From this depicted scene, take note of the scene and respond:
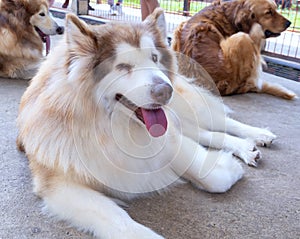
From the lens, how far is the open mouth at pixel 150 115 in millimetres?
1149

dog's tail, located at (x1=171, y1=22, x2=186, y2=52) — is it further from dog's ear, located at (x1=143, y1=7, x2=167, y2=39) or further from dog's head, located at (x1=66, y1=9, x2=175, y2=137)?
dog's head, located at (x1=66, y1=9, x2=175, y2=137)

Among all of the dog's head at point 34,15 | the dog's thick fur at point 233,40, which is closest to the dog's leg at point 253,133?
the dog's thick fur at point 233,40

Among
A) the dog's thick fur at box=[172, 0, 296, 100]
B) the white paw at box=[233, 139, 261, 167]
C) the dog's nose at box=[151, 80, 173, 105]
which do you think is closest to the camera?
the dog's nose at box=[151, 80, 173, 105]

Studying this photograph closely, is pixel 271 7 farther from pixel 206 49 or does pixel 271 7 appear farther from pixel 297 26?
pixel 297 26

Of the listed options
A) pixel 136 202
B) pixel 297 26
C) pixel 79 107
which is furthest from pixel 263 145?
pixel 297 26

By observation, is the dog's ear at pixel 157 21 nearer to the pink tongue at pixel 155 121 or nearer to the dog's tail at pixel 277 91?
the pink tongue at pixel 155 121

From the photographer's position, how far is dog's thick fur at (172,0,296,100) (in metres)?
2.54

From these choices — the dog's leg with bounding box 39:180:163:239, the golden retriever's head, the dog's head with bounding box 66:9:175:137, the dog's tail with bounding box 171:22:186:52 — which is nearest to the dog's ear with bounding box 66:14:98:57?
the dog's head with bounding box 66:9:175:137

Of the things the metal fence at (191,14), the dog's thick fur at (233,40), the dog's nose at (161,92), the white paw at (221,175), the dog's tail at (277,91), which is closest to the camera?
the dog's nose at (161,92)

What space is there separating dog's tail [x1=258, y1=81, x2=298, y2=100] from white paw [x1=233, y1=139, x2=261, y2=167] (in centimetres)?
113

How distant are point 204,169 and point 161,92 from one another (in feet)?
1.61

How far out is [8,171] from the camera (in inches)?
61.3

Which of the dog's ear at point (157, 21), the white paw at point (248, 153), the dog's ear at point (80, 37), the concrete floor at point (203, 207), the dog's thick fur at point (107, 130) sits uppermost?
the dog's ear at point (157, 21)

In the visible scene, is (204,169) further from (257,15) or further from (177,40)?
(257,15)
